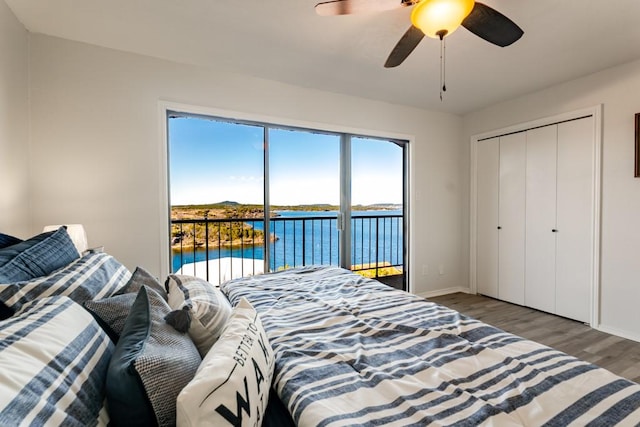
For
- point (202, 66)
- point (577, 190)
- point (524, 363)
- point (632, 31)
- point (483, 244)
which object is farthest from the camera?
point (483, 244)

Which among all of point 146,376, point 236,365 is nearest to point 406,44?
point 236,365

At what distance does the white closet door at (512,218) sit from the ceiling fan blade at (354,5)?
2727 mm

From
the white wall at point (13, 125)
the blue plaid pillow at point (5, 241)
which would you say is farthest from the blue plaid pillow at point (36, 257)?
the white wall at point (13, 125)

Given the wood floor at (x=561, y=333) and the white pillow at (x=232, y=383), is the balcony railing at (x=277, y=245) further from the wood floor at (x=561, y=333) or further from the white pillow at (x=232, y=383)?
the white pillow at (x=232, y=383)

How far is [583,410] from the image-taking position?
793 millimetres

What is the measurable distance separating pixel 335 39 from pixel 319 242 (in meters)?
2.29

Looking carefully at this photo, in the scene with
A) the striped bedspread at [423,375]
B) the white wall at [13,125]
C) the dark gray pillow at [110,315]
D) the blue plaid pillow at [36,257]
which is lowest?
the striped bedspread at [423,375]

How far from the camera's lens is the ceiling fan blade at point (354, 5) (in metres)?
1.50

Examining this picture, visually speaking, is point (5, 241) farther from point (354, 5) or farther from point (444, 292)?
point (444, 292)

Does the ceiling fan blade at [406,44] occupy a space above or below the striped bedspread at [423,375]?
above

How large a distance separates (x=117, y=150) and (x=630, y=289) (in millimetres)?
4619

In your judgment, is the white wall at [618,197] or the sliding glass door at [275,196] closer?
the white wall at [618,197]

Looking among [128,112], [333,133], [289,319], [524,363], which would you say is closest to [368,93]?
[333,133]

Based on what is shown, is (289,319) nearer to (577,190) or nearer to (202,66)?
(202,66)
